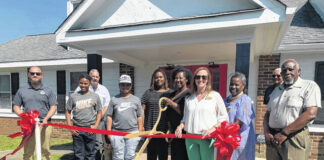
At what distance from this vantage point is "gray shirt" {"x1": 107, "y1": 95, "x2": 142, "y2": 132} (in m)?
2.37

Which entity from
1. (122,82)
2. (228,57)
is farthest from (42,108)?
(228,57)

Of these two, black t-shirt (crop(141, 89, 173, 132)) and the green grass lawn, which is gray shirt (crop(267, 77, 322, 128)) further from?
the green grass lawn

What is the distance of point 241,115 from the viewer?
196cm

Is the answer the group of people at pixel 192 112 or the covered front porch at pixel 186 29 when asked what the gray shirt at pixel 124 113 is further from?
the covered front porch at pixel 186 29

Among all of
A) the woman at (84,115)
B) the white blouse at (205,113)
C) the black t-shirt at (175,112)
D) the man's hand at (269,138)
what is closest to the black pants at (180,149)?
the black t-shirt at (175,112)

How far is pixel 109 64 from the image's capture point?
585 centimetres

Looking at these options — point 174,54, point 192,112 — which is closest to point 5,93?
point 174,54

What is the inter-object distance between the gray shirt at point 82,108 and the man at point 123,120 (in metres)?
0.44

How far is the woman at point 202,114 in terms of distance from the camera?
71.2 inches

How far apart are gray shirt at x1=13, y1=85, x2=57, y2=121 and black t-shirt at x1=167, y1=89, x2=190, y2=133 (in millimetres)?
2058

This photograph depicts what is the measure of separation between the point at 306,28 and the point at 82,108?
5.85m

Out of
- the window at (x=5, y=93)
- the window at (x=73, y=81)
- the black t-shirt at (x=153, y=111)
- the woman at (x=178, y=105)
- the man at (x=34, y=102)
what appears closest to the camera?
the woman at (x=178, y=105)

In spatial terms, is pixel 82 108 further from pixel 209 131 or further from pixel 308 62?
pixel 308 62

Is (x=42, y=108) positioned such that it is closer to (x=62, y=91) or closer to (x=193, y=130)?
(x=193, y=130)
